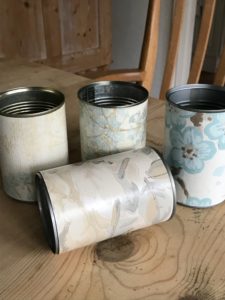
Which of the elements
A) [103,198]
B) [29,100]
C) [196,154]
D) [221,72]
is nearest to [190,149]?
[196,154]

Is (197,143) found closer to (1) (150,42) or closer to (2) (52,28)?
(1) (150,42)

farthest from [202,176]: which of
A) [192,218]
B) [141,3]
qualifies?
[141,3]

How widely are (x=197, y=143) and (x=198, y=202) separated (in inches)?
3.5

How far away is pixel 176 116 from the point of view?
0.44 m

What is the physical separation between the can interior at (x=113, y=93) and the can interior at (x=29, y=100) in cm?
5

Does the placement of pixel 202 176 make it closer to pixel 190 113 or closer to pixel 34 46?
pixel 190 113

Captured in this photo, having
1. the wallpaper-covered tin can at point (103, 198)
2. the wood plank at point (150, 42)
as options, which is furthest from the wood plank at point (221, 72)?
the wallpaper-covered tin can at point (103, 198)

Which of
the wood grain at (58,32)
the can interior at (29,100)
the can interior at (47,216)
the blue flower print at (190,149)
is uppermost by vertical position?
the can interior at (29,100)

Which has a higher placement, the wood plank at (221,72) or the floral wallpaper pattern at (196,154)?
the floral wallpaper pattern at (196,154)

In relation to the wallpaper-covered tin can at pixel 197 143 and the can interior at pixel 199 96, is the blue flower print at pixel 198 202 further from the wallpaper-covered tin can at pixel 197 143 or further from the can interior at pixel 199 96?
the can interior at pixel 199 96

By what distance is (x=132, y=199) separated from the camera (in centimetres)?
41

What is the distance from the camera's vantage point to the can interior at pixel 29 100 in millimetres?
507

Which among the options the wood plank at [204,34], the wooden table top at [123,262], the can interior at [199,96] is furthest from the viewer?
the wood plank at [204,34]

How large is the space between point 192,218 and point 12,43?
5.78 feet
